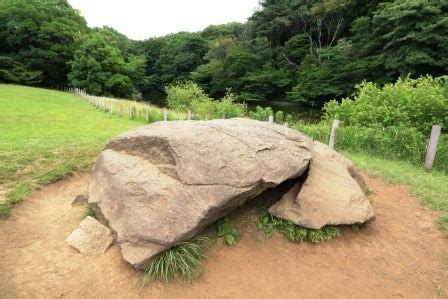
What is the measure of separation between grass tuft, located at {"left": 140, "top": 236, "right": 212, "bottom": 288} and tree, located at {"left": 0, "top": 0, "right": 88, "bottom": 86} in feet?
148

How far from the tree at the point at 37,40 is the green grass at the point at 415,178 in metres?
43.7

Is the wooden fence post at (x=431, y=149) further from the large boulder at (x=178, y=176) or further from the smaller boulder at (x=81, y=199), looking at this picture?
the smaller boulder at (x=81, y=199)

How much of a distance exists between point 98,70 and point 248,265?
134 ft

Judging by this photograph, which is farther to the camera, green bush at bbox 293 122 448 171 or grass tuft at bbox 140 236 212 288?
green bush at bbox 293 122 448 171

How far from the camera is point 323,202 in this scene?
5105 millimetres

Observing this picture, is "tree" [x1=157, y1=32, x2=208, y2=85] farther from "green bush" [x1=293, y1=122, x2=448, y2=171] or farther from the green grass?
the green grass

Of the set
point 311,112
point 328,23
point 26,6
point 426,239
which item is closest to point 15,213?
point 426,239

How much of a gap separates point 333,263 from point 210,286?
1.68 metres

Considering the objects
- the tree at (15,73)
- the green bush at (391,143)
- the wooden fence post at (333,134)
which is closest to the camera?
the green bush at (391,143)

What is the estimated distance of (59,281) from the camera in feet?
12.8

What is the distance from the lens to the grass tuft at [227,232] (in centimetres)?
464

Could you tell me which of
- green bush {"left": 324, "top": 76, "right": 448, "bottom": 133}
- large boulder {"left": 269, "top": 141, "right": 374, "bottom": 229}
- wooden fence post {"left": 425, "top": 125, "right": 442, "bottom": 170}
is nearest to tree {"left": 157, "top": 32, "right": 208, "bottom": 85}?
green bush {"left": 324, "top": 76, "right": 448, "bottom": 133}

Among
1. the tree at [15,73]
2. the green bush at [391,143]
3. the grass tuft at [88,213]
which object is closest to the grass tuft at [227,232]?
the grass tuft at [88,213]

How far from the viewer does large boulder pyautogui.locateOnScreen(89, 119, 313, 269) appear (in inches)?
159
